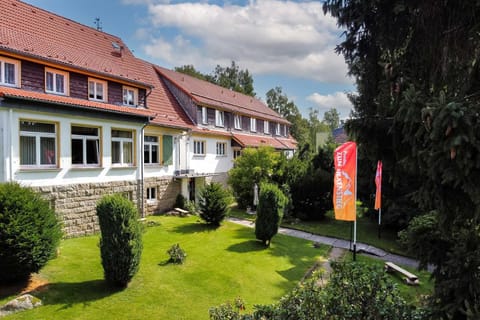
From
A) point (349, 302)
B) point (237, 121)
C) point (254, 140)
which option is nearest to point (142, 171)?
point (237, 121)

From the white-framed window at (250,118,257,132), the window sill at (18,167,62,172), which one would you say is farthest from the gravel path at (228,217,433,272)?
the white-framed window at (250,118,257,132)

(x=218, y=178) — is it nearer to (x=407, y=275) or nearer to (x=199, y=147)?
(x=199, y=147)

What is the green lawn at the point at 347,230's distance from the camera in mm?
14617

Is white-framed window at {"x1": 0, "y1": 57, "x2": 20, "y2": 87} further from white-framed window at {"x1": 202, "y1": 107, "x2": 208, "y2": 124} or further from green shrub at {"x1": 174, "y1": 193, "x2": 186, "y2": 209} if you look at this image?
white-framed window at {"x1": 202, "y1": 107, "x2": 208, "y2": 124}

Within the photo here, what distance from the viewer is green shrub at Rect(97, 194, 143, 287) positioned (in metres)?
7.79

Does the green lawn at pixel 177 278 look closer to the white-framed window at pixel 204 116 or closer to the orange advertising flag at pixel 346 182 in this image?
the orange advertising flag at pixel 346 182

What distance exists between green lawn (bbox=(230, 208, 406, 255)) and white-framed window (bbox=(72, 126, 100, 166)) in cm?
896

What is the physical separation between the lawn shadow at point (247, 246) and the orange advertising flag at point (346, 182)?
354 centimetres

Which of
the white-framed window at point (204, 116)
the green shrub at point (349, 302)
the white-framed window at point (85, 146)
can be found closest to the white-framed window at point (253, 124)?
the white-framed window at point (204, 116)

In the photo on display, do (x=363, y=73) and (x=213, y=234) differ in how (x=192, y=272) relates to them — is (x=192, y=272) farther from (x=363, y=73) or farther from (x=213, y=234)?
(x=363, y=73)

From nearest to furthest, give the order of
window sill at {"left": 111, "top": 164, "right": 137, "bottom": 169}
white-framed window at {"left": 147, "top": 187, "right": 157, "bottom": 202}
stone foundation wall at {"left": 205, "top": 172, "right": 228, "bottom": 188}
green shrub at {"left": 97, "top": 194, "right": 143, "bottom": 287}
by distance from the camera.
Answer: green shrub at {"left": 97, "top": 194, "right": 143, "bottom": 287} < window sill at {"left": 111, "top": 164, "right": 137, "bottom": 169} < white-framed window at {"left": 147, "top": 187, "right": 157, "bottom": 202} < stone foundation wall at {"left": 205, "top": 172, "right": 228, "bottom": 188}

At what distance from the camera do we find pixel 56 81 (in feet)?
42.3

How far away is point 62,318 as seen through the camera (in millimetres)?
6625

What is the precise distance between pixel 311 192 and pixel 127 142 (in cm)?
1120
